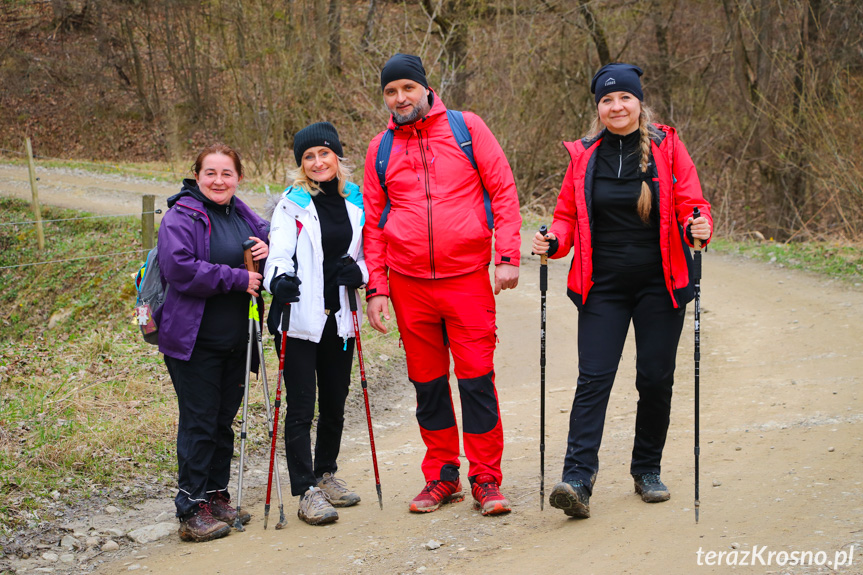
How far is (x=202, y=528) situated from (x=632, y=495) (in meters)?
2.27

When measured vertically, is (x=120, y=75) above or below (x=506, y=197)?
above

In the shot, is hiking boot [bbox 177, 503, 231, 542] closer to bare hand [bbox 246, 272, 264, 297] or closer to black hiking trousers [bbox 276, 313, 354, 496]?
black hiking trousers [bbox 276, 313, 354, 496]

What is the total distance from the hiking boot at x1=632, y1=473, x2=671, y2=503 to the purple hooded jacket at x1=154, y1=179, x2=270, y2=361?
2313 millimetres

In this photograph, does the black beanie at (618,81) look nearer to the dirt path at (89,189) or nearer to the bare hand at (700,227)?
the bare hand at (700,227)

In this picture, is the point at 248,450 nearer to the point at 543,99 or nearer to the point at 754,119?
the point at 543,99

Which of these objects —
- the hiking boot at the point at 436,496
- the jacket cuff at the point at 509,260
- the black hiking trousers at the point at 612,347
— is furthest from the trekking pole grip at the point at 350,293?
the black hiking trousers at the point at 612,347

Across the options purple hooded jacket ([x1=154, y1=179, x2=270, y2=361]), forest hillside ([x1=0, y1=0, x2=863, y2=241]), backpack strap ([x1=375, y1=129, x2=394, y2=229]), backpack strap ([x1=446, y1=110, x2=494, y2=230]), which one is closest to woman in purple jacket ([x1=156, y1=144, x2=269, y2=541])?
purple hooded jacket ([x1=154, y1=179, x2=270, y2=361])

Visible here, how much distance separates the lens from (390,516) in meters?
4.56

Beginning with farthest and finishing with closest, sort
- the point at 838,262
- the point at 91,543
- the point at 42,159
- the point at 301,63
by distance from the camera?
the point at 42,159, the point at 301,63, the point at 838,262, the point at 91,543

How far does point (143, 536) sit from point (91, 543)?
0.26m

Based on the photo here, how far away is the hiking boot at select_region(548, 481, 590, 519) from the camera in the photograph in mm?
4020

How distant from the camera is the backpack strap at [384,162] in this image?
4.49 metres

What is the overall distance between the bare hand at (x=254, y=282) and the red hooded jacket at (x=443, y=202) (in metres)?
0.70

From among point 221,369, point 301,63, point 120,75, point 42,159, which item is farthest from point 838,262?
point 120,75
